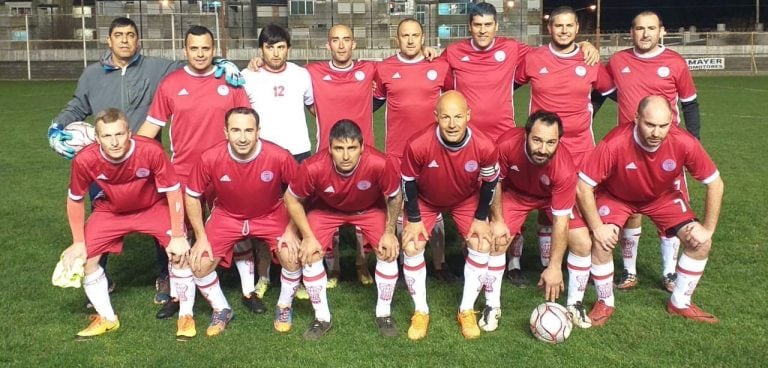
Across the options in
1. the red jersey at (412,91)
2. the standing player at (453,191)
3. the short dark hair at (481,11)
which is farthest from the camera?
the red jersey at (412,91)

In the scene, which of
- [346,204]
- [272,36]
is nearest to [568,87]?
[346,204]

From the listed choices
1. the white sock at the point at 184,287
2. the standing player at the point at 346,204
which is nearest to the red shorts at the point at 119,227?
the white sock at the point at 184,287

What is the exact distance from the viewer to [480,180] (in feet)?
13.8

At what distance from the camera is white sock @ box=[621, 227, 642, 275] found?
4867mm

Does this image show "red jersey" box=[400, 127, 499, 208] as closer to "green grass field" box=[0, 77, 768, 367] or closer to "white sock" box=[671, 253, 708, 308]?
"green grass field" box=[0, 77, 768, 367]

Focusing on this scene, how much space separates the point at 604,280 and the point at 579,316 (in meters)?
0.29

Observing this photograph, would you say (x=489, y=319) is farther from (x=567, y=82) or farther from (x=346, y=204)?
(x=567, y=82)

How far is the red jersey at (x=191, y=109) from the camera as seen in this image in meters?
4.52

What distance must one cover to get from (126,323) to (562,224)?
9.42ft

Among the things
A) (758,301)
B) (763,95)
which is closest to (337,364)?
(758,301)

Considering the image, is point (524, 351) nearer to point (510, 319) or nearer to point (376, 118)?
point (510, 319)

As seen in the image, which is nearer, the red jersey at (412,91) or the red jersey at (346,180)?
the red jersey at (346,180)

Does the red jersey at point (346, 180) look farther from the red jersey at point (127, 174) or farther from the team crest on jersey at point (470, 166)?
the red jersey at point (127, 174)

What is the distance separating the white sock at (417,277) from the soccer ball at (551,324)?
2.32ft
